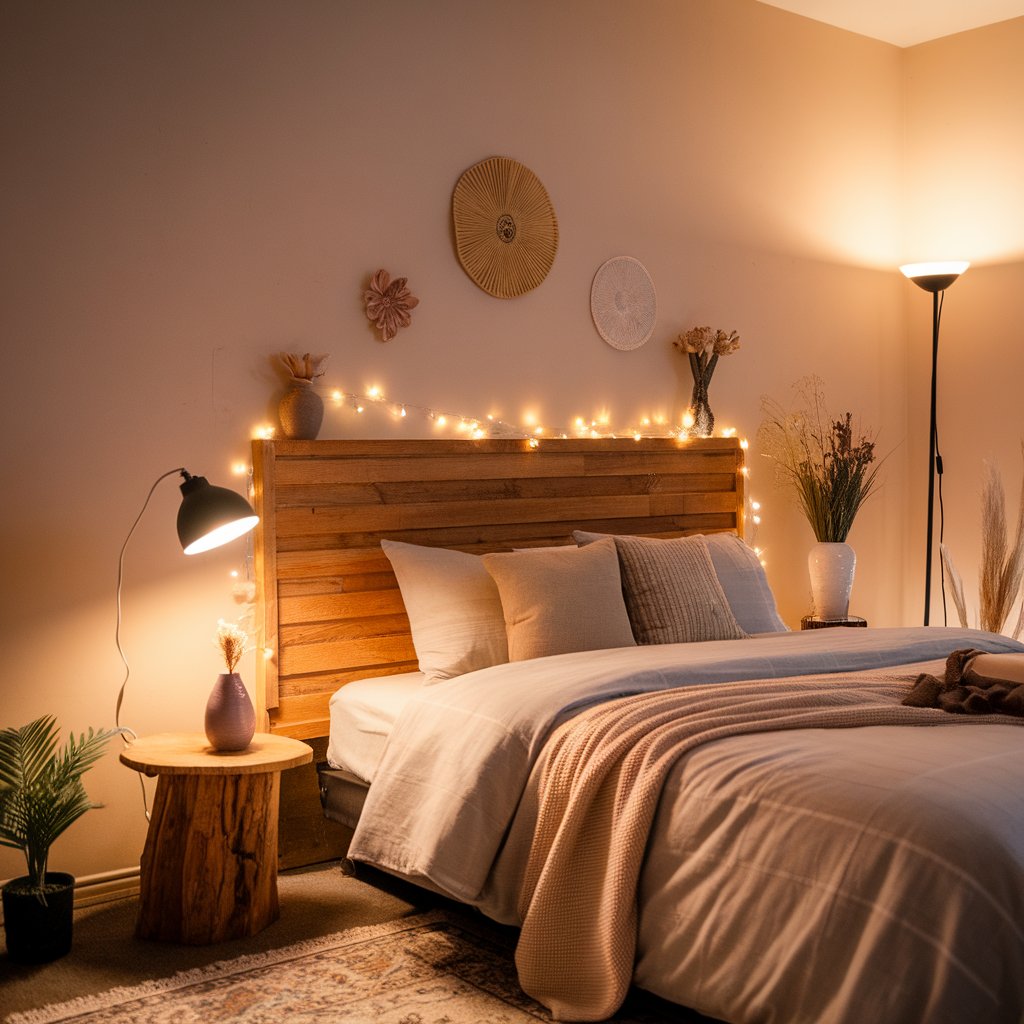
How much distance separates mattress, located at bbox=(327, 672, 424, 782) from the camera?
11.0 ft

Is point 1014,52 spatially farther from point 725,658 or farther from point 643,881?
point 643,881

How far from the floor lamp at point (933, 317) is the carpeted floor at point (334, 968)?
2989 millimetres

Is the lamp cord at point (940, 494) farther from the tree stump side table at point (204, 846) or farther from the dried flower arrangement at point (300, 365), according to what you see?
the tree stump side table at point (204, 846)

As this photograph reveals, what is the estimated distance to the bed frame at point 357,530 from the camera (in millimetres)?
3617

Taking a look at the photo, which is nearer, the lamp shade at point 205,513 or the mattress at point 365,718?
the lamp shade at point 205,513

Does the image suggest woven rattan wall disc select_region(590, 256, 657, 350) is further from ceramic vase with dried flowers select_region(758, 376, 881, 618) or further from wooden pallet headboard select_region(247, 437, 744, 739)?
ceramic vase with dried flowers select_region(758, 376, 881, 618)

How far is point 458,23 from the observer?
4.11m

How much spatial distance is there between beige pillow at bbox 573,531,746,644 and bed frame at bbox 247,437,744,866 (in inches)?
18.7

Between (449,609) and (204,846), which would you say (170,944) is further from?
(449,609)

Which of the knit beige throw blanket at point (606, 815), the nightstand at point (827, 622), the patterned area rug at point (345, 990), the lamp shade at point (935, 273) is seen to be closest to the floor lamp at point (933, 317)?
the lamp shade at point (935, 273)

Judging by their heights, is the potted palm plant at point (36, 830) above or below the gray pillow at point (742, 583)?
below

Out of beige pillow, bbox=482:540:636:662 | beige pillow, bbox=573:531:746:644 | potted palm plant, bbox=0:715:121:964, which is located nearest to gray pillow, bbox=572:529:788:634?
beige pillow, bbox=573:531:746:644

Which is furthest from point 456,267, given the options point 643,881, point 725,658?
point 643,881

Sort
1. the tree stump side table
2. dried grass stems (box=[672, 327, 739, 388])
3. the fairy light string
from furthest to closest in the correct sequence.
A: 1. dried grass stems (box=[672, 327, 739, 388])
2. the fairy light string
3. the tree stump side table
